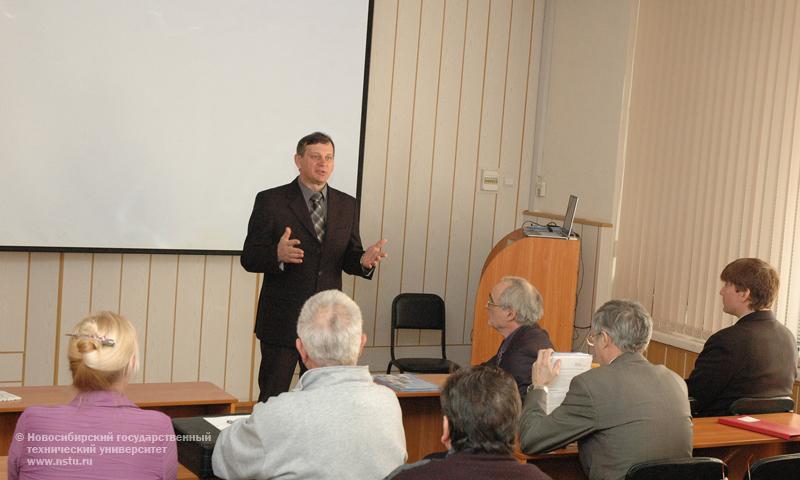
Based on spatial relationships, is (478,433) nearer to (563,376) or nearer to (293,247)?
(563,376)

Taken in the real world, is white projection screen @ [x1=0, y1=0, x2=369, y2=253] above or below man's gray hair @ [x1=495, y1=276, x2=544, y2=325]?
above

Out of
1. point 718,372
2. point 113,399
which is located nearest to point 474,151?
point 718,372

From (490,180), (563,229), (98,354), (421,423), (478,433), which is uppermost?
(490,180)

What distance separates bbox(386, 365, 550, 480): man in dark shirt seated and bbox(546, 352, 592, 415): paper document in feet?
3.52

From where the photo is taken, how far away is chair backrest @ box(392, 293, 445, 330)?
254 inches

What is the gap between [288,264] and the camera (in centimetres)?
474

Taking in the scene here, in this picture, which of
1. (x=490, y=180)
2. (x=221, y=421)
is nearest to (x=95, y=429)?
(x=221, y=421)

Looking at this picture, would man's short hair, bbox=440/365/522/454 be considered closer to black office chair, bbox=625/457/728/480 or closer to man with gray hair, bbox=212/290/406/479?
man with gray hair, bbox=212/290/406/479

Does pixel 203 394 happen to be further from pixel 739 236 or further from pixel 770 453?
pixel 739 236

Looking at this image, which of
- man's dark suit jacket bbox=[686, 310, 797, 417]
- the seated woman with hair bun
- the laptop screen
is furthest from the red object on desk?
the seated woman with hair bun

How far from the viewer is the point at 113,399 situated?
92.5 inches

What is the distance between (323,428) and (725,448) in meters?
2.14

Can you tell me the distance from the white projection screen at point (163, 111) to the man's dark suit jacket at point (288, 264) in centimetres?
128

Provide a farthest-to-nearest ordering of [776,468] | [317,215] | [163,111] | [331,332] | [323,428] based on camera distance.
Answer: [163,111] → [317,215] → [776,468] → [331,332] → [323,428]
